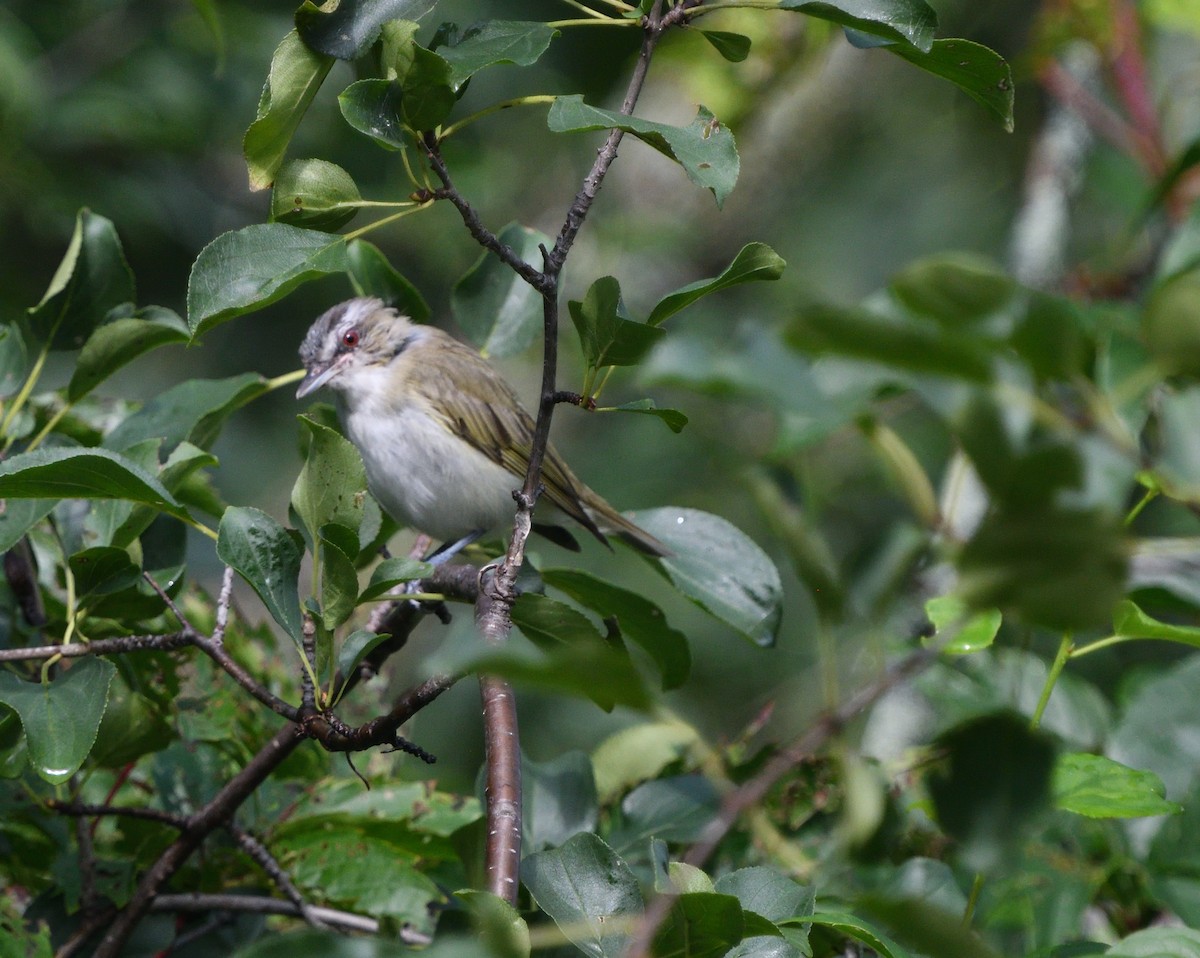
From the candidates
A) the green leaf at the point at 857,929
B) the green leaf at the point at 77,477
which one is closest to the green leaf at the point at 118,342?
the green leaf at the point at 77,477

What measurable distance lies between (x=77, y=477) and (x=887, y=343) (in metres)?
1.06

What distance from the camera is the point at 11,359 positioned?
1.93m

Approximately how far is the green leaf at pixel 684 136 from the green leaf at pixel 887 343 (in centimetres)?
A: 63

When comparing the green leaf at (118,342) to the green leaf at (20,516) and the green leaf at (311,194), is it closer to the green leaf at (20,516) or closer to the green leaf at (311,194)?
the green leaf at (20,516)

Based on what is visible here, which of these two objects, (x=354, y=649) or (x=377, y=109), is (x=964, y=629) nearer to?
(x=354, y=649)

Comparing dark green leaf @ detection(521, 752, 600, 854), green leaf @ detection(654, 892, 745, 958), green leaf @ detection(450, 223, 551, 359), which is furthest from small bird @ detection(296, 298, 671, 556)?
green leaf @ detection(654, 892, 745, 958)

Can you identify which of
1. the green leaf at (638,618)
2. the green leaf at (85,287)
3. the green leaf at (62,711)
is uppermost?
the green leaf at (85,287)

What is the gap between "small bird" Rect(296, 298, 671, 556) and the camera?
3127 millimetres

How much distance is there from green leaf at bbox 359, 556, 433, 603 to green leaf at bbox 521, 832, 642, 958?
1.12 feet

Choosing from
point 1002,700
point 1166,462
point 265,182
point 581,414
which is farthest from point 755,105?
point 1166,462

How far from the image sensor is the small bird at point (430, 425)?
313 cm

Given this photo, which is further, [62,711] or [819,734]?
[62,711]

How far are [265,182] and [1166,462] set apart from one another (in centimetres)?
112

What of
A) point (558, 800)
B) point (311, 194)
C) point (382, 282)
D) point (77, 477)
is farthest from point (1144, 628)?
point (382, 282)
